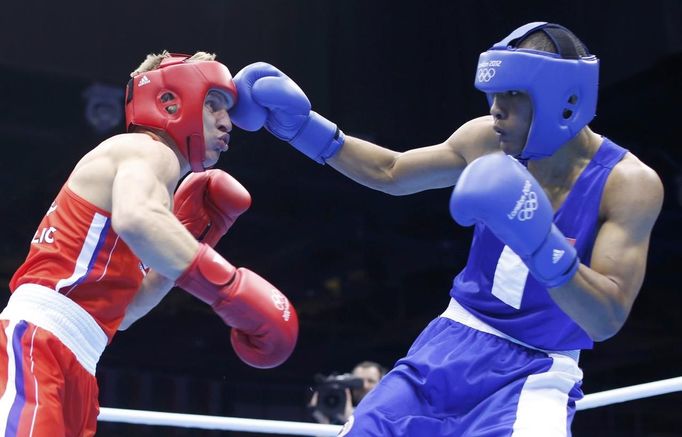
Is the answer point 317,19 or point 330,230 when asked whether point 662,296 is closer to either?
point 330,230

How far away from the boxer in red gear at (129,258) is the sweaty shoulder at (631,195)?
743 millimetres

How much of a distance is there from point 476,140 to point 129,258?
0.92m

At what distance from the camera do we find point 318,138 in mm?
2727

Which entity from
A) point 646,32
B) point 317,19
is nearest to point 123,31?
point 317,19

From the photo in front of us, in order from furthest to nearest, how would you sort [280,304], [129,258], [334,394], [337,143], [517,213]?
[334,394]
[337,143]
[129,258]
[280,304]
[517,213]

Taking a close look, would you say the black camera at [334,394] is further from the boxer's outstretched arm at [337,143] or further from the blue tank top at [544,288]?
the blue tank top at [544,288]

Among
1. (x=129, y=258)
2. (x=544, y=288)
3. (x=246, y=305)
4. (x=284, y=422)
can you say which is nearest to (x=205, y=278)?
(x=246, y=305)

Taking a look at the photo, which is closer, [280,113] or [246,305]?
[246,305]

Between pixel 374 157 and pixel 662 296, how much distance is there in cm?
689

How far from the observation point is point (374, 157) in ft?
8.99

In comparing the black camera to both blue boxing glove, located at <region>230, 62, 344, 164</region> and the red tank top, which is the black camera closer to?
blue boxing glove, located at <region>230, 62, 344, 164</region>

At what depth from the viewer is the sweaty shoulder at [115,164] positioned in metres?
2.18

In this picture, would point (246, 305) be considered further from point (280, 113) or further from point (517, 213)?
point (280, 113)

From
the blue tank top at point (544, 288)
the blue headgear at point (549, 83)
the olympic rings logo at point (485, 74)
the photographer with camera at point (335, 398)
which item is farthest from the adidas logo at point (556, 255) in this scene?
the photographer with camera at point (335, 398)
